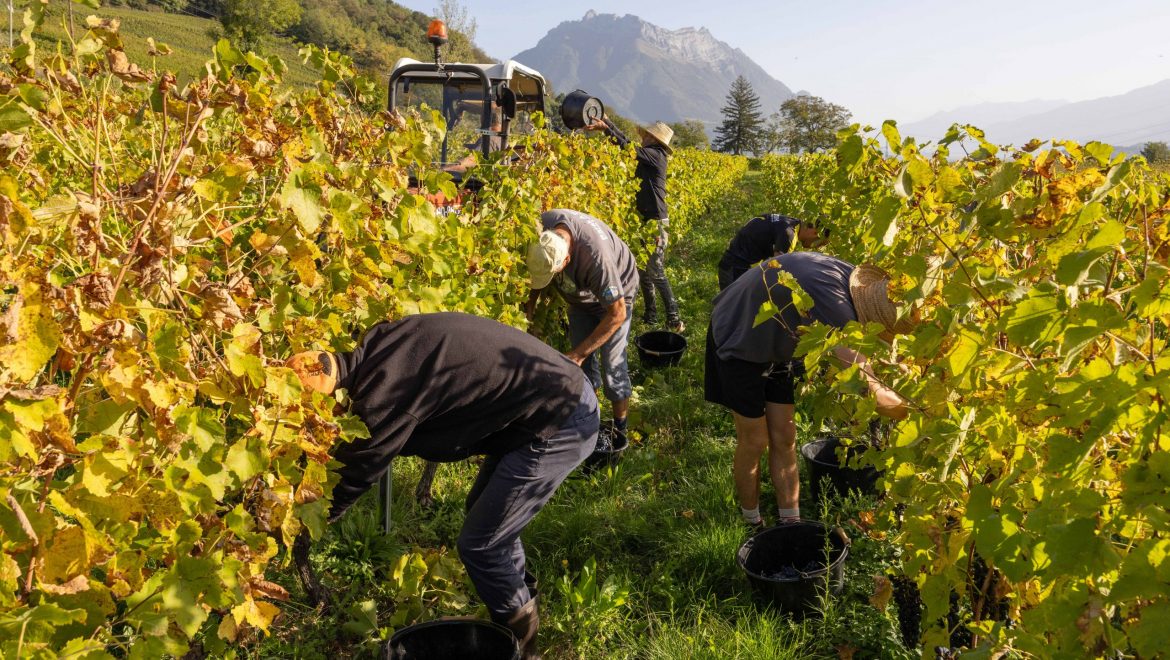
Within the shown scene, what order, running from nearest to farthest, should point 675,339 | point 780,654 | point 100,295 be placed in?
point 100,295
point 780,654
point 675,339

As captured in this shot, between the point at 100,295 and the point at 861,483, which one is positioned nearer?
the point at 100,295

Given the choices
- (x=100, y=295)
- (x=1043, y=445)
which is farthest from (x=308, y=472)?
(x=1043, y=445)

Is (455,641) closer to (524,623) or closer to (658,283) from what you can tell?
(524,623)

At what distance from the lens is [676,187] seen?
9539 mm

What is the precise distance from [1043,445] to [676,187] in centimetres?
834

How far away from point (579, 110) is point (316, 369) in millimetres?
4528

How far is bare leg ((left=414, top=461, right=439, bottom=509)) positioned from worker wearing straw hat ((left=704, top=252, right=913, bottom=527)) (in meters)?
1.34

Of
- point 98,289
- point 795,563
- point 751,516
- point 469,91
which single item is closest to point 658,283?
point 469,91

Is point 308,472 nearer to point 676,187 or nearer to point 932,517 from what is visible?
point 932,517

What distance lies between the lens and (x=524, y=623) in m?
2.46

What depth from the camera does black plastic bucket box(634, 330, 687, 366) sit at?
5578 mm

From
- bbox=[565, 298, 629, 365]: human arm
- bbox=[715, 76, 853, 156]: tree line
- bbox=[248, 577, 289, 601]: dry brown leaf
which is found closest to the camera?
bbox=[248, 577, 289, 601]: dry brown leaf

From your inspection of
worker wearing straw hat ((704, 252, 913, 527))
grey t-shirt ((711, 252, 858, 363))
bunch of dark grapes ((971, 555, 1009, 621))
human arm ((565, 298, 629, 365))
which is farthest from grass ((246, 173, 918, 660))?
grey t-shirt ((711, 252, 858, 363))

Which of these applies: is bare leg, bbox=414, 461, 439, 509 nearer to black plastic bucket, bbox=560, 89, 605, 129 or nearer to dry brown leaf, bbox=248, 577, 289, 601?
dry brown leaf, bbox=248, 577, 289, 601
